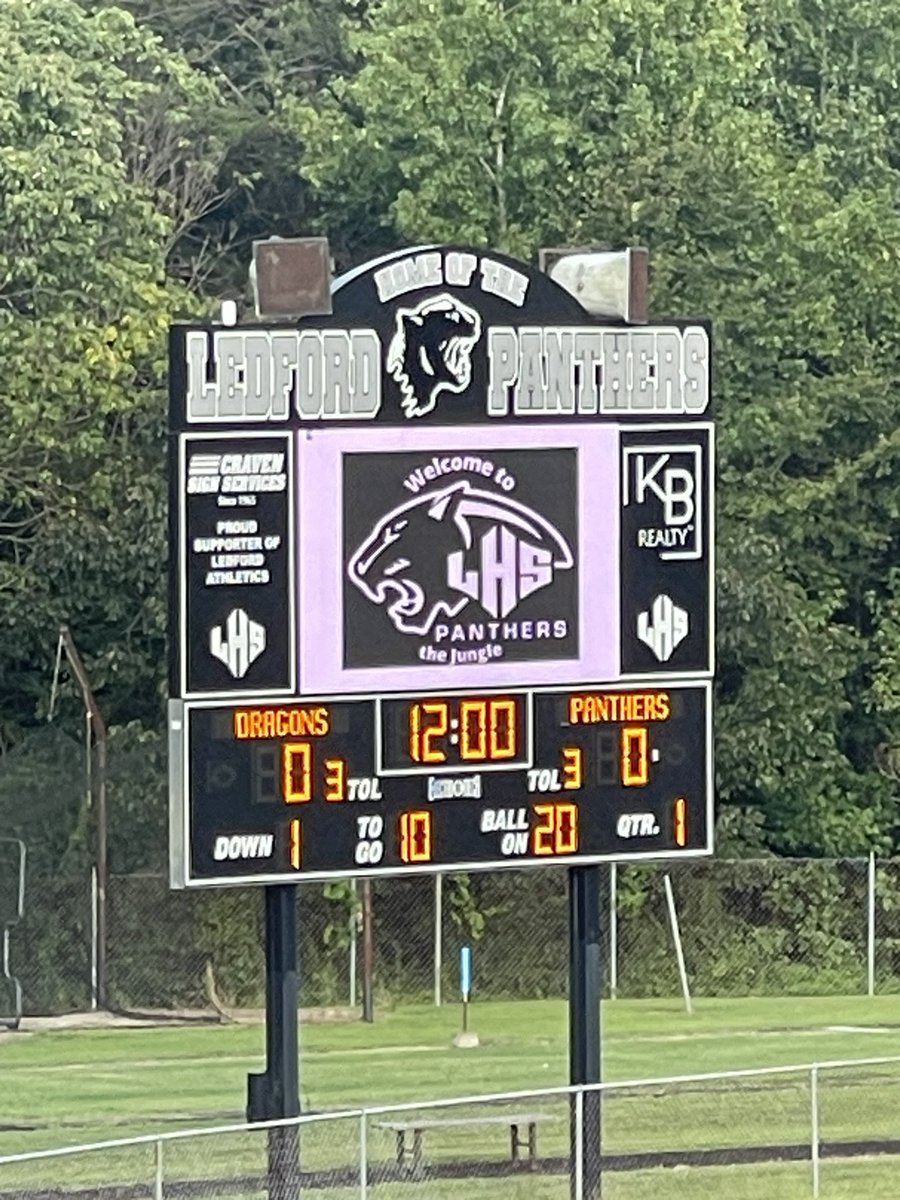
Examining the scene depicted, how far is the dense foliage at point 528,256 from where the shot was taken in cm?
3359

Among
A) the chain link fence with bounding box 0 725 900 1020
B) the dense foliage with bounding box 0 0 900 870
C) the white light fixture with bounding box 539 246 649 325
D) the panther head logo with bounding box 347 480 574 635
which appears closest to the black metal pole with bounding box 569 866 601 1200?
the panther head logo with bounding box 347 480 574 635

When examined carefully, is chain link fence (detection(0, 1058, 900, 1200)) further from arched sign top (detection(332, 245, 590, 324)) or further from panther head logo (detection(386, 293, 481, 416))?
arched sign top (detection(332, 245, 590, 324))

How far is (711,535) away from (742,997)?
649 inches

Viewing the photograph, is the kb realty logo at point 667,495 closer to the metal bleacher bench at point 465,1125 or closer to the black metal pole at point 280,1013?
the black metal pole at point 280,1013

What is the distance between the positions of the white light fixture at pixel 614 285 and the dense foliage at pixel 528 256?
15.8 meters

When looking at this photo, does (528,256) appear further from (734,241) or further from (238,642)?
(238,642)

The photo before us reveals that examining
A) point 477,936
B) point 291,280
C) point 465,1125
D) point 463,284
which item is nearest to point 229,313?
point 291,280

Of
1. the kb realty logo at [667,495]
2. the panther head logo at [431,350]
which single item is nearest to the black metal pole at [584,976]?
the kb realty logo at [667,495]

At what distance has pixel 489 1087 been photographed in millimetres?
24938

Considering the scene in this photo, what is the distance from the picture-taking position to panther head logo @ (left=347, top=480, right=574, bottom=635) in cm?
1583

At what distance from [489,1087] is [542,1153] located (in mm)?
6869

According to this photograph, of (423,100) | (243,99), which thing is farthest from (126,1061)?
(243,99)

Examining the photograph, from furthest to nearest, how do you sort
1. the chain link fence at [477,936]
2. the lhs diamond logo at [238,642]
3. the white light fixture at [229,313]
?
the chain link fence at [477,936] → the white light fixture at [229,313] → the lhs diamond logo at [238,642]

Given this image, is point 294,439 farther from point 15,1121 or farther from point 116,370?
point 116,370
